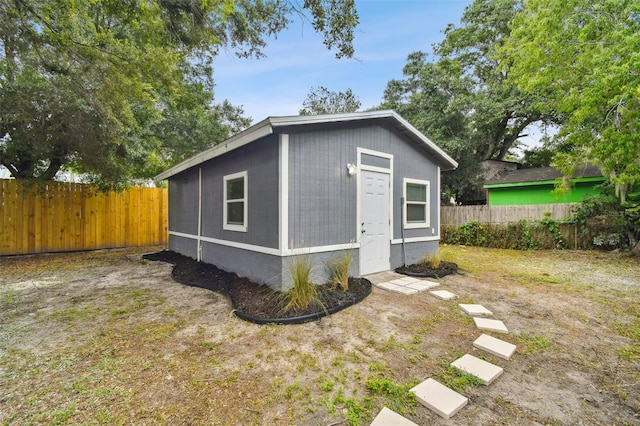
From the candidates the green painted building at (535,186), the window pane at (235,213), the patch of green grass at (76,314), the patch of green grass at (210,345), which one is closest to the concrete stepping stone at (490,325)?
the patch of green grass at (210,345)

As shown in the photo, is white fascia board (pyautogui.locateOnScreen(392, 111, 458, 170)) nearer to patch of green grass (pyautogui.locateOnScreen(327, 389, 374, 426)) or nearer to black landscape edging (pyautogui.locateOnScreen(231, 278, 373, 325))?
black landscape edging (pyautogui.locateOnScreen(231, 278, 373, 325))

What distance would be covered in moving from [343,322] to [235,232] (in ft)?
9.27

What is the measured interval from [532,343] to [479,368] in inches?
37.1

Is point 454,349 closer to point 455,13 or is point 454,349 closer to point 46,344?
point 46,344

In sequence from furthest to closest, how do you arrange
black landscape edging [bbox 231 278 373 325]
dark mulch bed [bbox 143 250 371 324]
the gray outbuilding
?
the gray outbuilding → dark mulch bed [bbox 143 250 371 324] → black landscape edging [bbox 231 278 373 325]

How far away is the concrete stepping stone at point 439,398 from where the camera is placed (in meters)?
1.82

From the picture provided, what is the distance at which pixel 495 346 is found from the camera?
2662mm

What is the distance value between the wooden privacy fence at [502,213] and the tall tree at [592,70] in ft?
4.37

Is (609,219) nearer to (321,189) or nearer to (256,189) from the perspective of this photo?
(321,189)

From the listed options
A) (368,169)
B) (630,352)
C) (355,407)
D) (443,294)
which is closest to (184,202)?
(368,169)

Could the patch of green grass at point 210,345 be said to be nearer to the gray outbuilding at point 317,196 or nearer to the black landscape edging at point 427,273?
the gray outbuilding at point 317,196

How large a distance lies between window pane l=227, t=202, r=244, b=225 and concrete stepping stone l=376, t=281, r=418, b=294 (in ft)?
9.06

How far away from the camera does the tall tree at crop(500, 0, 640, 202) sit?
20.0ft

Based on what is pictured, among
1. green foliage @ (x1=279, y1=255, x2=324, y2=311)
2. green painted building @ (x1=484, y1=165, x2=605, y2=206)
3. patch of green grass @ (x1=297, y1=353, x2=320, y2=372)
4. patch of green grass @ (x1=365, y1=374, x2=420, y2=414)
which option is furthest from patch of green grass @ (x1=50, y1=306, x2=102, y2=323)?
green painted building @ (x1=484, y1=165, x2=605, y2=206)
